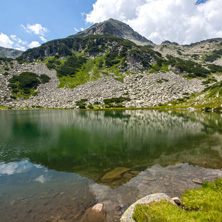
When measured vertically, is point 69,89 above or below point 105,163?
above

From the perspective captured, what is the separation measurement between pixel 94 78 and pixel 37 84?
68.0m

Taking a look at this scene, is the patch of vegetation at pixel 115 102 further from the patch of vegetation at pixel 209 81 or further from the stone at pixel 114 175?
the stone at pixel 114 175

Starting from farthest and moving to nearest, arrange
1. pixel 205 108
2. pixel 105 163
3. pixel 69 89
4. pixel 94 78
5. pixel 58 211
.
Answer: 1. pixel 94 78
2. pixel 69 89
3. pixel 205 108
4. pixel 105 163
5. pixel 58 211

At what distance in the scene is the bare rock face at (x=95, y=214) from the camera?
945 centimetres

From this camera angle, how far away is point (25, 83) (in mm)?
171750

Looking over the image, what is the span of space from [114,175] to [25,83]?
18789cm

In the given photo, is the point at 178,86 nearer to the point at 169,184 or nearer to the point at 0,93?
the point at 169,184

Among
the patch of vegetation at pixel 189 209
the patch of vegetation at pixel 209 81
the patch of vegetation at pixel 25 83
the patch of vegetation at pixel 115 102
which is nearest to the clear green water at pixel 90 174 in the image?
the patch of vegetation at pixel 189 209

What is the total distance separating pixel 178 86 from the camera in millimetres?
161875

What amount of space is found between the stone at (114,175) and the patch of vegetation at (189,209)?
252 inches

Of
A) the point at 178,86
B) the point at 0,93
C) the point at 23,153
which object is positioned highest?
the point at 178,86

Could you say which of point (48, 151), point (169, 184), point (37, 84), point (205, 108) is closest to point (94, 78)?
point (37, 84)

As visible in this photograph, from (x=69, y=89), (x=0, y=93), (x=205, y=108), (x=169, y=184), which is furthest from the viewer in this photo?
(x=69, y=89)

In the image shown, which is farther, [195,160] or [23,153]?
[23,153]
